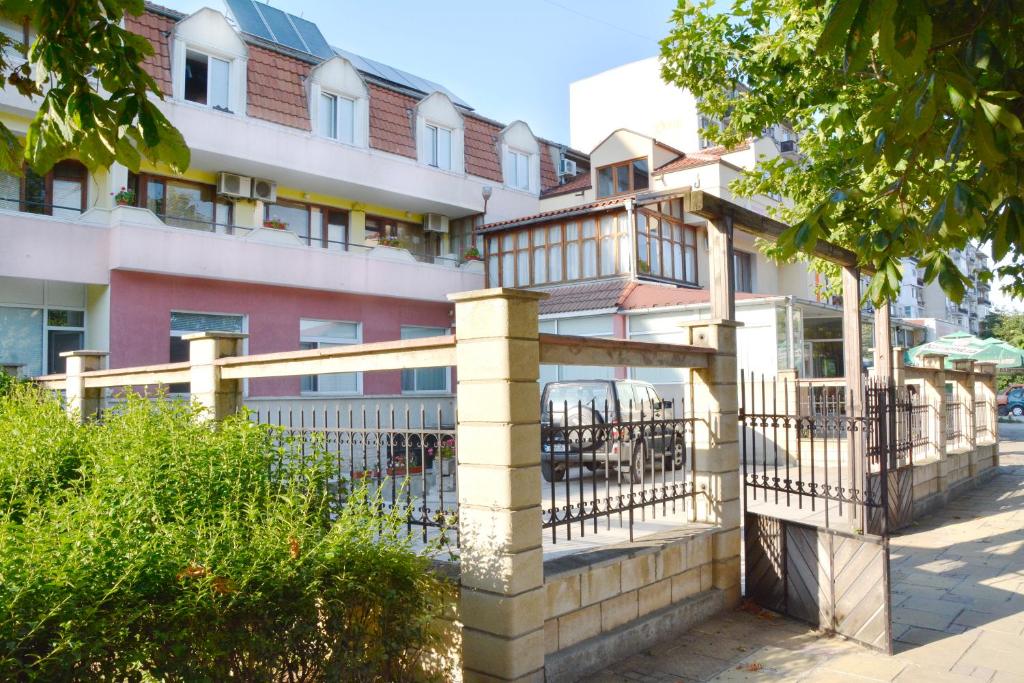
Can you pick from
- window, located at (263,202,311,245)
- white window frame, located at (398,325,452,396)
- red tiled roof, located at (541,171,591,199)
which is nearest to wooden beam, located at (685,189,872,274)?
white window frame, located at (398,325,452,396)

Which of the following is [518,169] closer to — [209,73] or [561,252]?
[561,252]

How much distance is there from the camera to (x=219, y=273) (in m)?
17.2

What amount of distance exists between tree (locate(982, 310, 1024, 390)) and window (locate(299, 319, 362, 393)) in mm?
41403

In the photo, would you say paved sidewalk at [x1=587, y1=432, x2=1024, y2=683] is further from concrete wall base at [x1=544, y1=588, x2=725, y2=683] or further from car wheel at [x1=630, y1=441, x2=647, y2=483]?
car wheel at [x1=630, y1=441, x2=647, y2=483]

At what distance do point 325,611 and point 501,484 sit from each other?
1.25 metres

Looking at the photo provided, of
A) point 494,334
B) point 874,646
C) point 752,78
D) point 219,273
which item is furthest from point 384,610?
point 219,273

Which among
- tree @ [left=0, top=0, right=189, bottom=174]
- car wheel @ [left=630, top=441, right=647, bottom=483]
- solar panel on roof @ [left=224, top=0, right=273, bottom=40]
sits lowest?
car wheel @ [left=630, top=441, right=647, bottom=483]

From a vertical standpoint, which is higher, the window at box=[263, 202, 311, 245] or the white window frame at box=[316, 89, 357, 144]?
the white window frame at box=[316, 89, 357, 144]

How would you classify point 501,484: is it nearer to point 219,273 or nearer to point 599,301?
point 219,273

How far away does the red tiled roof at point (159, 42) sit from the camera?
16.6m

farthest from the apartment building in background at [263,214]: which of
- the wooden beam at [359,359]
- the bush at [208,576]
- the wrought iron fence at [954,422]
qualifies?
the wrought iron fence at [954,422]

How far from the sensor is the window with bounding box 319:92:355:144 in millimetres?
20141

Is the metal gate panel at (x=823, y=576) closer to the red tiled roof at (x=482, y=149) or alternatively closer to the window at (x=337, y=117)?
the window at (x=337, y=117)

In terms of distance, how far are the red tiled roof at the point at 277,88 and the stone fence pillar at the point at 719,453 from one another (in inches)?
588
